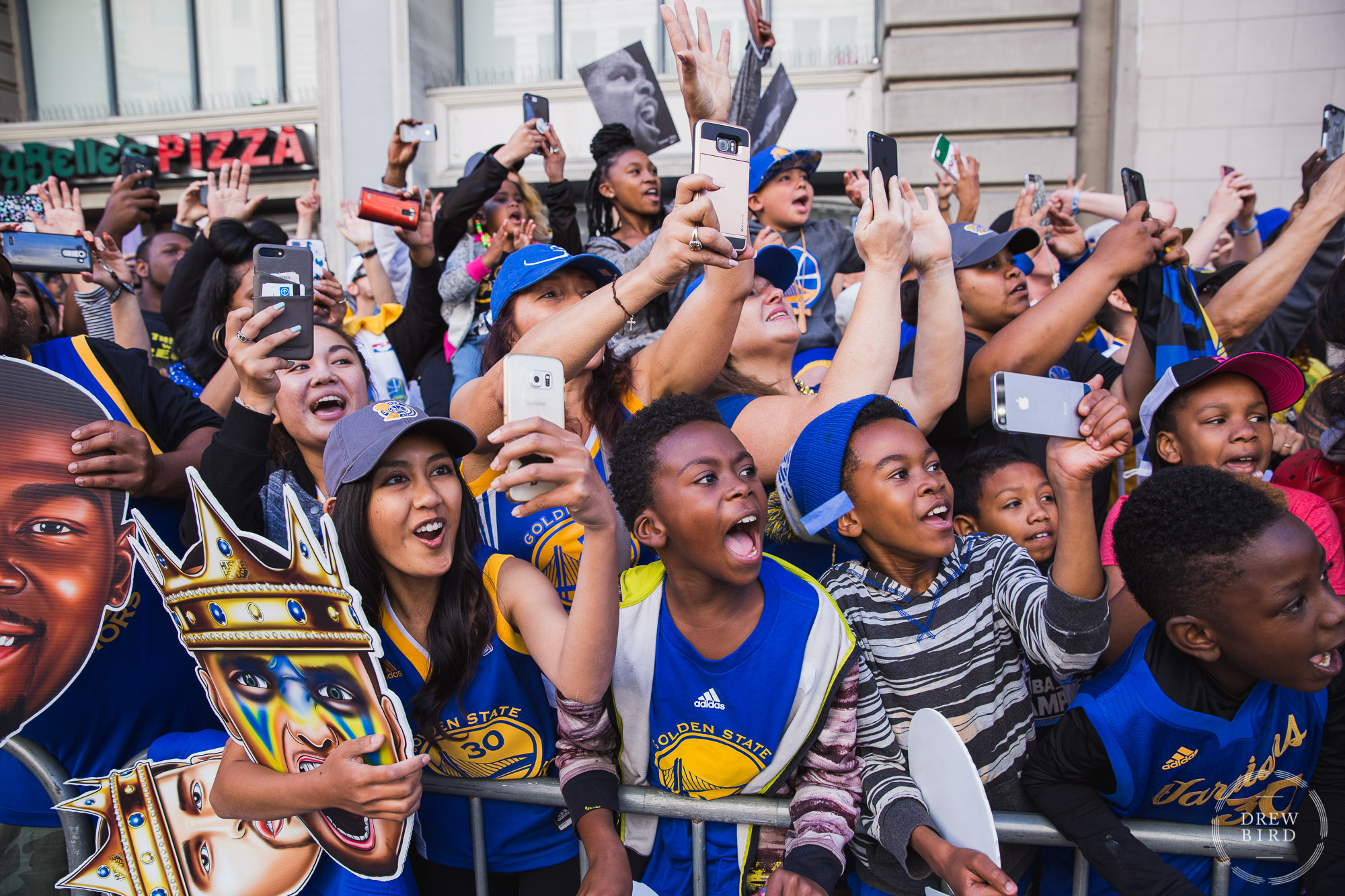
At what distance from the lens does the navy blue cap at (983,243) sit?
3.03 m

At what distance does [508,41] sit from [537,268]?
9.62 m

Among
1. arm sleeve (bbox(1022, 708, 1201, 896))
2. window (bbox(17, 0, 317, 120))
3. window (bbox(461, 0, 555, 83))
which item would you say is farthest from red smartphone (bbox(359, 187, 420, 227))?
window (bbox(17, 0, 317, 120))

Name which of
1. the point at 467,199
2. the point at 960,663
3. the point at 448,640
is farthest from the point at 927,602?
the point at 467,199

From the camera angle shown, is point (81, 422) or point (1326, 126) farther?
point (1326, 126)

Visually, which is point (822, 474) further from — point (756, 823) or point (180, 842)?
point (180, 842)

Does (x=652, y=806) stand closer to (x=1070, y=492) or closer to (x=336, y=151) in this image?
(x=1070, y=492)

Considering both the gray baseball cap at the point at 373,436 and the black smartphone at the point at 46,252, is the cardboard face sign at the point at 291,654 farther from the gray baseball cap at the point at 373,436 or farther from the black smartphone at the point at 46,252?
the black smartphone at the point at 46,252

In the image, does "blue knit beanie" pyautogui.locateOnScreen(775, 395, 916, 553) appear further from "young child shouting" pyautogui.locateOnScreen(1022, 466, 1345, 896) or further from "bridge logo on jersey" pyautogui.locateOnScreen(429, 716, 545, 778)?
"bridge logo on jersey" pyautogui.locateOnScreen(429, 716, 545, 778)

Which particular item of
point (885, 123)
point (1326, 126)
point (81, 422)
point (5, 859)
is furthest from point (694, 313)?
point (885, 123)

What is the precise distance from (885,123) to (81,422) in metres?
7.67

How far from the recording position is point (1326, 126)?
3.37m

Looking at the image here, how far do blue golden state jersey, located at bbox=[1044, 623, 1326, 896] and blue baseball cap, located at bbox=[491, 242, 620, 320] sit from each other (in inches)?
67.8

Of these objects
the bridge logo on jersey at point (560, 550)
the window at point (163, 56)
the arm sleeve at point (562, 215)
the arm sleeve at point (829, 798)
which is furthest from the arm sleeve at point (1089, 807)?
the window at point (163, 56)

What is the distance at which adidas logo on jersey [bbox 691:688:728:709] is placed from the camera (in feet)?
6.37
